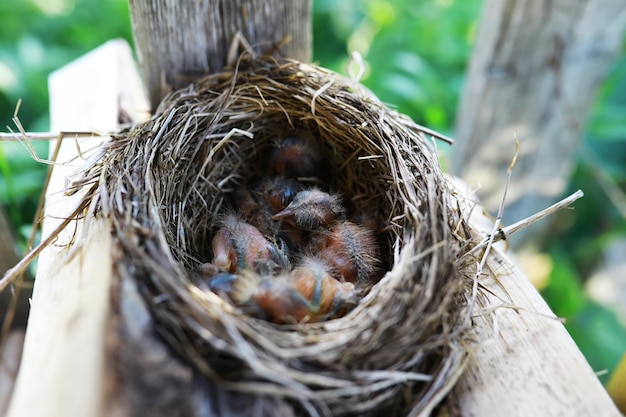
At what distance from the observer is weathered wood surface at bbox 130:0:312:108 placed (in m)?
1.32

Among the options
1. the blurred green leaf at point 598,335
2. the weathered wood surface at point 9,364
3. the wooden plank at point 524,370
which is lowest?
the blurred green leaf at point 598,335

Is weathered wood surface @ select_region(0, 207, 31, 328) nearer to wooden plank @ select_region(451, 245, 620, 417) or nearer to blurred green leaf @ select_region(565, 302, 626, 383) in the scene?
wooden plank @ select_region(451, 245, 620, 417)

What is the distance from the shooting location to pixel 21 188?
1948 millimetres

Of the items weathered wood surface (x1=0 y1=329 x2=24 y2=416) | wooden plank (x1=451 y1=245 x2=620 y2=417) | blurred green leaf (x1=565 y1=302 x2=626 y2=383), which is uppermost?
wooden plank (x1=451 y1=245 x2=620 y2=417)

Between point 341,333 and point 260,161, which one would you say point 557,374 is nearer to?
point 341,333

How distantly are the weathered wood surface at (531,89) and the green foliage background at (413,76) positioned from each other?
208mm

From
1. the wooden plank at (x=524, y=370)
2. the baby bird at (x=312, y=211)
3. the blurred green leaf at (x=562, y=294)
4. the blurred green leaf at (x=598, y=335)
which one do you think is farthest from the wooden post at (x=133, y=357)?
A: the blurred green leaf at (x=562, y=294)

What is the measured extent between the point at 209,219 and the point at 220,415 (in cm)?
67

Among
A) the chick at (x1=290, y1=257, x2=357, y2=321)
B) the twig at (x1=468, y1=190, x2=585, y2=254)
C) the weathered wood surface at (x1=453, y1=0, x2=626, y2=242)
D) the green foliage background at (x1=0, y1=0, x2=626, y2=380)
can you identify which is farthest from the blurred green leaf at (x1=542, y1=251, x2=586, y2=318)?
the chick at (x1=290, y1=257, x2=357, y2=321)

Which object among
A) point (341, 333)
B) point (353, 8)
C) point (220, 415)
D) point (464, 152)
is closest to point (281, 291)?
point (341, 333)

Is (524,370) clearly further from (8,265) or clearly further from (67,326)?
(8,265)

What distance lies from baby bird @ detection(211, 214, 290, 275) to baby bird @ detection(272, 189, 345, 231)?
9cm

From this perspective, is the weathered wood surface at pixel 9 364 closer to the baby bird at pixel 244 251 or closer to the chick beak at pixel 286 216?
the baby bird at pixel 244 251

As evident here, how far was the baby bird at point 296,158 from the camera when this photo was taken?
140 cm
